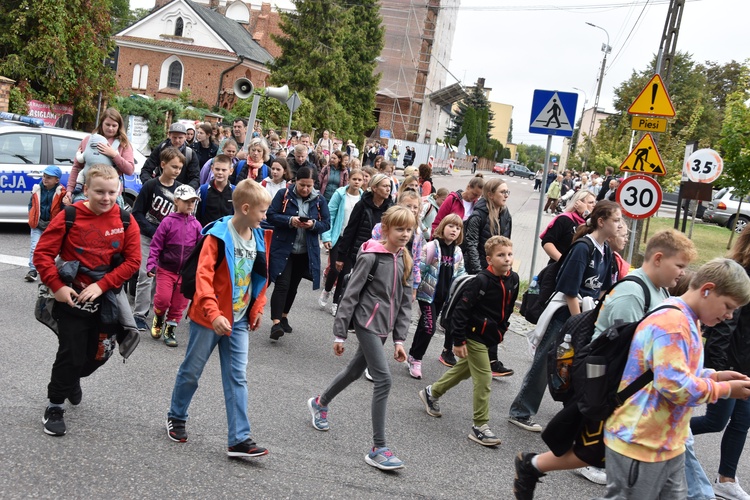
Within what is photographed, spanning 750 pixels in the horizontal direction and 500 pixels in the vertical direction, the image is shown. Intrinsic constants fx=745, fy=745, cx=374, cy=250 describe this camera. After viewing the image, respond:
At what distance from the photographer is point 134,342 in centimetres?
492

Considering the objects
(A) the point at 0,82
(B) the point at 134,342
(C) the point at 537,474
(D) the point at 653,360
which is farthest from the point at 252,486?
(A) the point at 0,82

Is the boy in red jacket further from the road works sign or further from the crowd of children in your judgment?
the road works sign

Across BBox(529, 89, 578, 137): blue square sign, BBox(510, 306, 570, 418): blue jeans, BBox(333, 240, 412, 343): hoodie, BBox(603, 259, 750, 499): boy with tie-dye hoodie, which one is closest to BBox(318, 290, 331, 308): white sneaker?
BBox(510, 306, 570, 418): blue jeans

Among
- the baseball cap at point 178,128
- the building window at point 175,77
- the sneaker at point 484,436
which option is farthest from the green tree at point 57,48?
the building window at point 175,77

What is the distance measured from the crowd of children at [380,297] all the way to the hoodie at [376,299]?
1 cm

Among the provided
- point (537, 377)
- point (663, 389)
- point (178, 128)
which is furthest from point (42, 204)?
point (663, 389)

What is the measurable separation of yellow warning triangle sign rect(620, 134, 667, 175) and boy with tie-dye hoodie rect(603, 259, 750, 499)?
8.03m

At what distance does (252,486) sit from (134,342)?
129 cm

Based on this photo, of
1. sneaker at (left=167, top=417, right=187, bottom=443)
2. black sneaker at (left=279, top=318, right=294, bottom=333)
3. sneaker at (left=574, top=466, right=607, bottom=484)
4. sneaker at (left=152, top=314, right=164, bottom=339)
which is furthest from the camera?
black sneaker at (left=279, top=318, right=294, bottom=333)

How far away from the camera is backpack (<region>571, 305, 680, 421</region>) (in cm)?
362

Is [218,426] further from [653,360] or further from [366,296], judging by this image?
[653,360]

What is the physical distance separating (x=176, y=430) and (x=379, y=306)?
158 centimetres

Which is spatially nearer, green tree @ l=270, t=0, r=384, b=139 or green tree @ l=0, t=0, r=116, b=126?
green tree @ l=0, t=0, r=116, b=126

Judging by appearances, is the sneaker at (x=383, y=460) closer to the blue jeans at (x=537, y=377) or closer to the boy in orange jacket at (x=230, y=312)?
the boy in orange jacket at (x=230, y=312)
